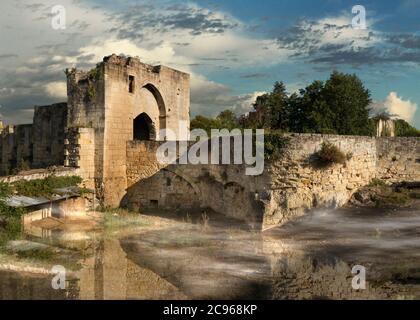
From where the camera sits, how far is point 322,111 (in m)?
31.3

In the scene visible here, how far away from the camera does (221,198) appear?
1652cm

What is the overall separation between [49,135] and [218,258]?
12.7 m

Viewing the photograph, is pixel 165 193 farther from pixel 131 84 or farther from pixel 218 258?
pixel 218 258

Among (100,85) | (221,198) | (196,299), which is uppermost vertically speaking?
(100,85)

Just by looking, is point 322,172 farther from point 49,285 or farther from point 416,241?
point 49,285

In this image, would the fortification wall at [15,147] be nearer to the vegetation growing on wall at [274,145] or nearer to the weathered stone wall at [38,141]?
the weathered stone wall at [38,141]

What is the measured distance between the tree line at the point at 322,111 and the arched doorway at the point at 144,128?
7866mm

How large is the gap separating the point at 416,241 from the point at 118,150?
10.9 metres

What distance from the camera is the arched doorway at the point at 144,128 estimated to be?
21220mm

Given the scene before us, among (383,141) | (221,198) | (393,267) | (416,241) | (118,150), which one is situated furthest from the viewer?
(383,141)

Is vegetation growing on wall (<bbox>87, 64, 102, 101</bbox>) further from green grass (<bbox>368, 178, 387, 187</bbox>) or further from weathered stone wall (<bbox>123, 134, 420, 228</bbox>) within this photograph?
green grass (<bbox>368, 178, 387, 187</bbox>)

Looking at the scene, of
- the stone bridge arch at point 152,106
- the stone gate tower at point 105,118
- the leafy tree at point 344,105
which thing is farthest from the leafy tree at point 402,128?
the stone gate tower at point 105,118

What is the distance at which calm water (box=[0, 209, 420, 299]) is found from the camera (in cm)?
875
